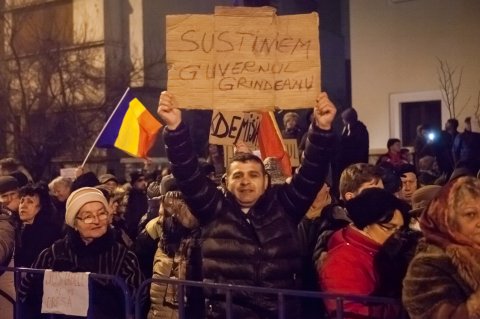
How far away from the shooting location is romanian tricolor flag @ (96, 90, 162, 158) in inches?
384

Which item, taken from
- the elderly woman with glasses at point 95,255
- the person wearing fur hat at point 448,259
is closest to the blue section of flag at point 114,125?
the elderly woman with glasses at point 95,255

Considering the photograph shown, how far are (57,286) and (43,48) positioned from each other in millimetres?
17110

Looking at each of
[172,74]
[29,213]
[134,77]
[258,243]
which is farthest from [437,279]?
[134,77]

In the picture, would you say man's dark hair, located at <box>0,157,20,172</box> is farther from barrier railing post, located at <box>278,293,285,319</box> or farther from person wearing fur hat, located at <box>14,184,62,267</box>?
barrier railing post, located at <box>278,293,285,319</box>

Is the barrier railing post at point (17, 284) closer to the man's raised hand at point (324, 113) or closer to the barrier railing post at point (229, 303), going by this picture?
the barrier railing post at point (229, 303)

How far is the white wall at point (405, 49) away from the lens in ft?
56.3

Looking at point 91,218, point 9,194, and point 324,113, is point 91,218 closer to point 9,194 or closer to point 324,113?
point 324,113

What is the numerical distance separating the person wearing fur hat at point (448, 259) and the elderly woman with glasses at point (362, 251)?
25.3 inches

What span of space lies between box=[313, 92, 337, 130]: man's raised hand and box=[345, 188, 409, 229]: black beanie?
0.67m

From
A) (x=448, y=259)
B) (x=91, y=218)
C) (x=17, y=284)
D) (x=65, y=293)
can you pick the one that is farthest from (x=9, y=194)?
(x=448, y=259)

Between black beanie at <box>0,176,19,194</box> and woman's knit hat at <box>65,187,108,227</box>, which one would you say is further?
black beanie at <box>0,176,19,194</box>

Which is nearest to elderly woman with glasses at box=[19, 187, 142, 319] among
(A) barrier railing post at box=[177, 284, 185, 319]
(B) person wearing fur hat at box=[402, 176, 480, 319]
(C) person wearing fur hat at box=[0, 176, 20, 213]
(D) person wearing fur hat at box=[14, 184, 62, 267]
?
(A) barrier railing post at box=[177, 284, 185, 319]

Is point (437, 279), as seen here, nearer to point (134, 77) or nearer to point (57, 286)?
point (57, 286)

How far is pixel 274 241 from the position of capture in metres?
4.90
